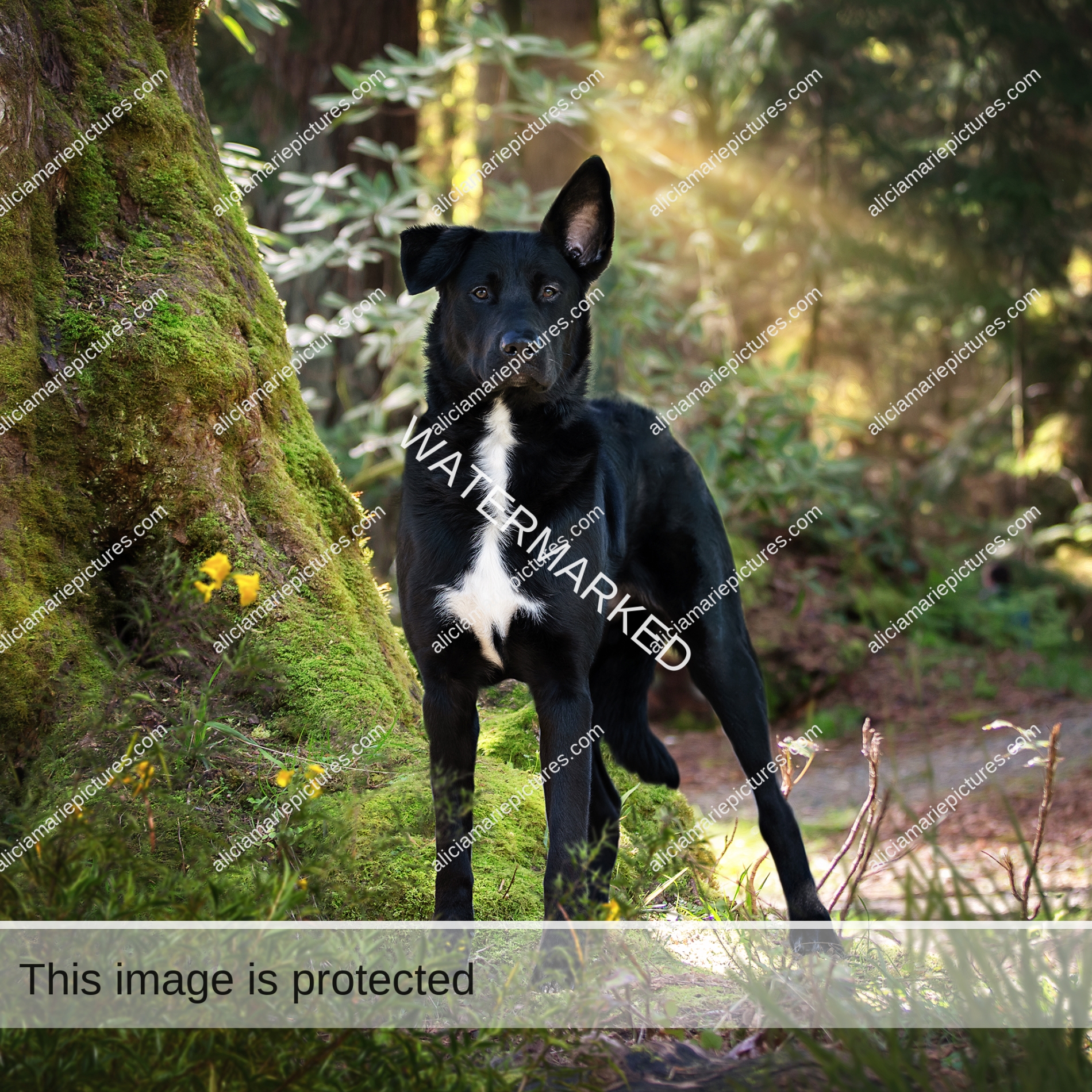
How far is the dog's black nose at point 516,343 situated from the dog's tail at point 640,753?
146 cm

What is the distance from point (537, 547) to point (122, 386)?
1.39 meters

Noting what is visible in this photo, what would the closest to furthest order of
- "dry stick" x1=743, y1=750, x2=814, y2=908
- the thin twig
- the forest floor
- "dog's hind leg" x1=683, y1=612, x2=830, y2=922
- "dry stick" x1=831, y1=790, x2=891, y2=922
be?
"dry stick" x1=831, y1=790, x2=891, y2=922, the thin twig, "dry stick" x1=743, y1=750, x2=814, y2=908, "dog's hind leg" x1=683, y1=612, x2=830, y2=922, the forest floor

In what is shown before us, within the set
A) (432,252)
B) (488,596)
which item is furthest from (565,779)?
(432,252)

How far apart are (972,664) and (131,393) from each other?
28.4 feet

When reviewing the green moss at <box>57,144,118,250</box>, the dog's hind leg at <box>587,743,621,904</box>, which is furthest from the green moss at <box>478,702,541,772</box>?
the green moss at <box>57,144,118,250</box>

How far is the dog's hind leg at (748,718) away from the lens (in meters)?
3.21

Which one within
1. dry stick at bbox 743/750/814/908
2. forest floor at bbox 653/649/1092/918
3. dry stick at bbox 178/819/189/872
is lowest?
forest floor at bbox 653/649/1092/918

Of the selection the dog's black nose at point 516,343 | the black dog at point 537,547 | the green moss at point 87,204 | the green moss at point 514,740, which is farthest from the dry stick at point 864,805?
the green moss at point 87,204

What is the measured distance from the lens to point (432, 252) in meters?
2.96

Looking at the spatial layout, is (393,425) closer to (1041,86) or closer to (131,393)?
(131,393)

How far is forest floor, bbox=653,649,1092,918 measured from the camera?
5688 mm

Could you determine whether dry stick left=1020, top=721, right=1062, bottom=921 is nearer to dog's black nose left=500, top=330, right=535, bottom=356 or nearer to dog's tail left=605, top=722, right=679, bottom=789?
dog's tail left=605, top=722, right=679, bottom=789

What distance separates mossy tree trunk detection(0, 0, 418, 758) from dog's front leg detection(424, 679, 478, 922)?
602mm

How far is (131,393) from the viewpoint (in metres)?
3.11
